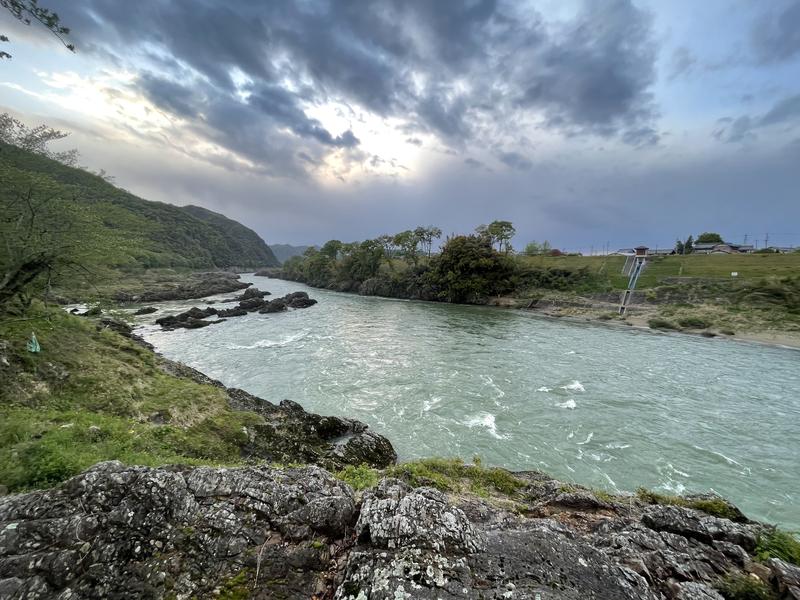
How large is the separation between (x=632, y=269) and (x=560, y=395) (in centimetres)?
6774

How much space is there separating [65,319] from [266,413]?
10.8 meters

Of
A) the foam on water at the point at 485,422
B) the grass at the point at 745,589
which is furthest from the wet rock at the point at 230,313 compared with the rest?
the grass at the point at 745,589

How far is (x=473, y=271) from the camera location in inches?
2694

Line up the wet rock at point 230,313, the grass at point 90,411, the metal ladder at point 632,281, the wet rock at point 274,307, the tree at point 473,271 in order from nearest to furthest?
the grass at point 90,411 → the wet rock at point 230,313 → the wet rock at point 274,307 → the metal ladder at point 632,281 → the tree at point 473,271

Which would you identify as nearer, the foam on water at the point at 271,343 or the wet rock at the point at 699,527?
the wet rock at the point at 699,527

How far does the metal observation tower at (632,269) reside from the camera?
53781mm

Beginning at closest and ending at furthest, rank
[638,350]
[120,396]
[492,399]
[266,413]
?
[120,396] < [266,413] < [492,399] < [638,350]

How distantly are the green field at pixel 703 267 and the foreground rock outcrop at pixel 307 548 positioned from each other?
216 feet

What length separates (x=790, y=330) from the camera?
35656mm

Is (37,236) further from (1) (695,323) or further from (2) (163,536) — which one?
(1) (695,323)

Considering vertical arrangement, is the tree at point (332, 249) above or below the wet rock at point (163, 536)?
above

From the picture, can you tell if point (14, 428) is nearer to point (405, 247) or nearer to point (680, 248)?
point (405, 247)

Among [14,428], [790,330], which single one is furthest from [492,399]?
[790,330]

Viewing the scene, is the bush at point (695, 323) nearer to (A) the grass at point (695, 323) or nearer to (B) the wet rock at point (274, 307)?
(A) the grass at point (695, 323)
